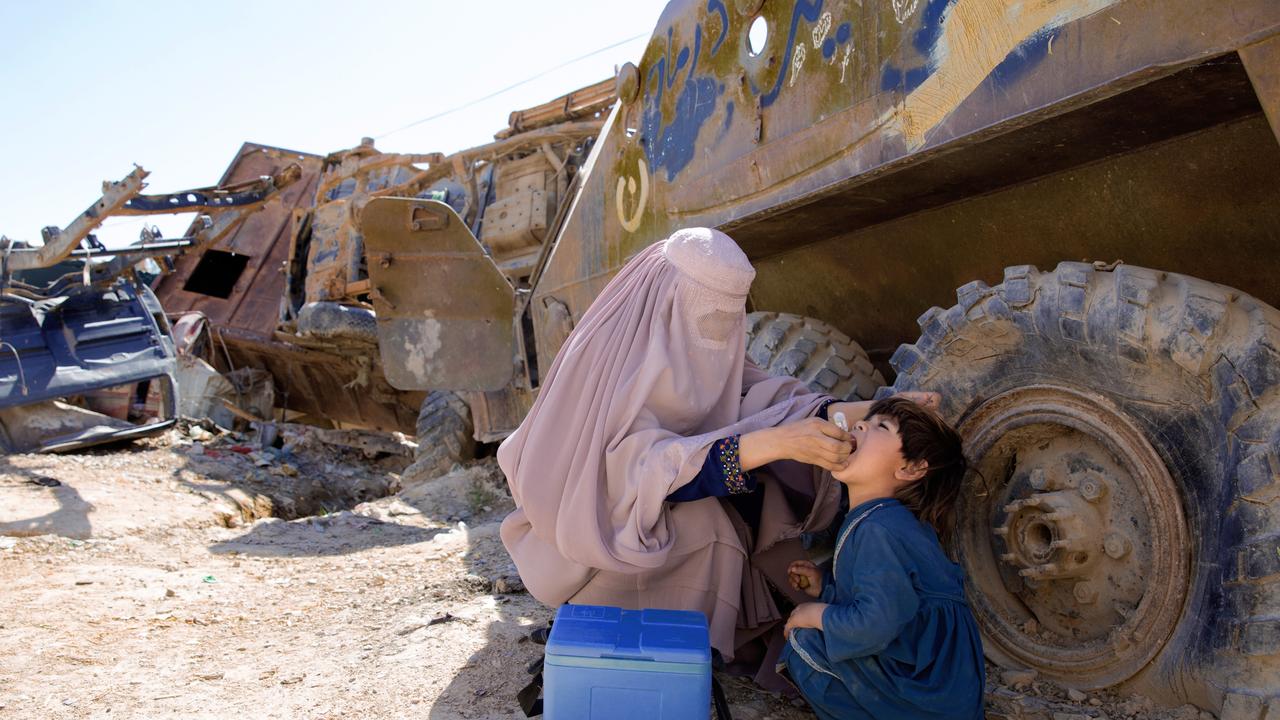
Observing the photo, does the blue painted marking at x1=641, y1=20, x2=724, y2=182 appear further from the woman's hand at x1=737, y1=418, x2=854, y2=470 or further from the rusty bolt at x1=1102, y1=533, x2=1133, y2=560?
the rusty bolt at x1=1102, y1=533, x2=1133, y2=560

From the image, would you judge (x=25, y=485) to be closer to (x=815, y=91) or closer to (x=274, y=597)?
(x=274, y=597)

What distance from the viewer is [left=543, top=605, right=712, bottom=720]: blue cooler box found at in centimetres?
193

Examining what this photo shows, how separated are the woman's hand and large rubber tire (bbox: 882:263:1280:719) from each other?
528mm

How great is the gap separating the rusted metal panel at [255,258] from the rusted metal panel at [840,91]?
41.1 feet

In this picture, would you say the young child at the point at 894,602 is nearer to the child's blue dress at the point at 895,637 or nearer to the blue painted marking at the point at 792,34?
the child's blue dress at the point at 895,637

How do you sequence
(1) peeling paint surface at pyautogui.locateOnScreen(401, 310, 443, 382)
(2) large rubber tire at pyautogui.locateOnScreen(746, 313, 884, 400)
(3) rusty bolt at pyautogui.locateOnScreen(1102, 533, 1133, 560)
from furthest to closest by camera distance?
1. (1) peeling paint surface at pyautogui.locateOnScreen(401, 310, 443, 382)
2. (2) large rubber tire at pyautogui.locateOnScreen(746, 313, 884, 400)
3. (3) rusty bolt at pyautogui.locateOnScreen(1102, 533, 1133, 560)

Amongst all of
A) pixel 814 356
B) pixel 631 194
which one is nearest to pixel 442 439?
pixel 631 194

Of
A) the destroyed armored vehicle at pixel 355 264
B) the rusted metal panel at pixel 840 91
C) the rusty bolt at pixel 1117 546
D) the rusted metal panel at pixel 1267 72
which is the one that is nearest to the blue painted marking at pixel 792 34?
the rusted metal panel at pixel 840 91

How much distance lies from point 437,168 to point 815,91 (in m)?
7.02

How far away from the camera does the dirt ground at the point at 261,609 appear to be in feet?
8.95

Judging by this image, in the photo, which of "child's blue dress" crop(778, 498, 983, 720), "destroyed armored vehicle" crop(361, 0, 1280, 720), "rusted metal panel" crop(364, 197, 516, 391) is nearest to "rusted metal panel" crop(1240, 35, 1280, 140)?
"destroyed armored vehicle" crop(361, 0, 1280, 720)

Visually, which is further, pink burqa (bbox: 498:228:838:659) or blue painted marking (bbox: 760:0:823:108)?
blue painted marking (bbox: 760:0:823:108)

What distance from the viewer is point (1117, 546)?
215 centimetres

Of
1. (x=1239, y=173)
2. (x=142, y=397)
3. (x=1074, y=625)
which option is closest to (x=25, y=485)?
(x=142, y=397)
